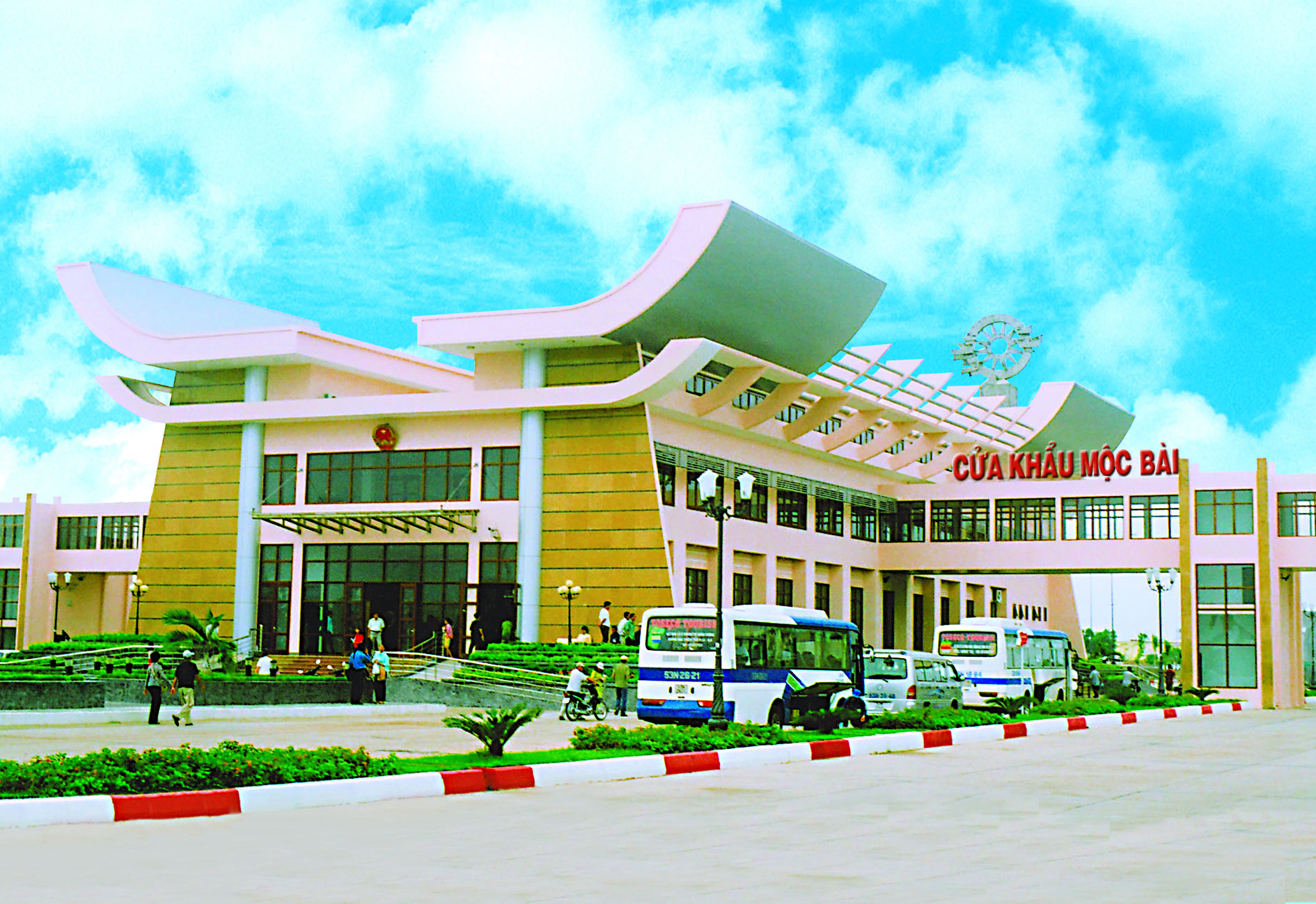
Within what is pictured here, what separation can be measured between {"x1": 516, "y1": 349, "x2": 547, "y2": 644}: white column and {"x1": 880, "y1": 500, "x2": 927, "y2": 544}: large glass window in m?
19.9

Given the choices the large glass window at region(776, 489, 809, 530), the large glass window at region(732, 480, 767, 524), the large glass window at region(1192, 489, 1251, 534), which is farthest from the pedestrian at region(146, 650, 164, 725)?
the large glass window at region(1192, 489, 1251, 534)

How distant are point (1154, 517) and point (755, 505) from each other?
1493 cm

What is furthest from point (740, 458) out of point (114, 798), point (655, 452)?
point (114, 798)

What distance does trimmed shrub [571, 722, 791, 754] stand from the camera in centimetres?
1889

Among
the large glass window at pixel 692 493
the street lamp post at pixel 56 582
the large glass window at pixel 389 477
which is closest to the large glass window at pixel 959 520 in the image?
the large glass window at pixel 692 493

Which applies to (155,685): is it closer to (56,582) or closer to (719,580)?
(719,580)

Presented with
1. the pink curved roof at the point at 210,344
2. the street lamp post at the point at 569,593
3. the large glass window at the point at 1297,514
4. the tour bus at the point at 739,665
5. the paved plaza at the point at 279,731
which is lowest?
the paved plaza at the point at 279,731

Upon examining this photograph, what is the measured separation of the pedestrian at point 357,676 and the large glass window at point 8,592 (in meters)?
42.5

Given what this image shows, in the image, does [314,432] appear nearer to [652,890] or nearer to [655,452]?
[655,452]

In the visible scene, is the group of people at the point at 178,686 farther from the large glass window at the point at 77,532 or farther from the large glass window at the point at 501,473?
the large glass window at the point at 77,532

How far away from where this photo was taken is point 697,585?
49312mm

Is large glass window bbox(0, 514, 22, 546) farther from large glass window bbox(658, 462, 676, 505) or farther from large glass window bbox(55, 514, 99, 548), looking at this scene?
large glass window bbox(658, 462, 676, 505)

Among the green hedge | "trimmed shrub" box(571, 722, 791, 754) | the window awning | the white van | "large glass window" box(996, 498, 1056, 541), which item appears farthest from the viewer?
"large glass window" box(996, 498, 1056, 541)

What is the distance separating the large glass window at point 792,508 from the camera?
5434cm
